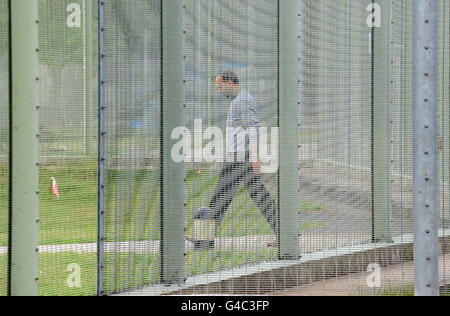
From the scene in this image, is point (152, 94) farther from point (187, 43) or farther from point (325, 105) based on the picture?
point (325, 105)

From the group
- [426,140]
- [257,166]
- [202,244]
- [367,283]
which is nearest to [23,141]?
[202,244]

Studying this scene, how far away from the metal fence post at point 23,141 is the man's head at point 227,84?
165 cm

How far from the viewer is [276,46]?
7.06 metres

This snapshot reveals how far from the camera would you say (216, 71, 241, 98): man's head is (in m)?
6.65

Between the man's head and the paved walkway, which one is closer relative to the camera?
the paved walkway

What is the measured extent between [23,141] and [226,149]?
1770mm

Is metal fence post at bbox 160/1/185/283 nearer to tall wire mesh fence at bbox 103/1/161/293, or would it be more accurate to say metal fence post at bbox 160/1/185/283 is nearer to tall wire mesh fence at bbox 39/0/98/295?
tall wire mesh fence at bbox 103/1/161/293

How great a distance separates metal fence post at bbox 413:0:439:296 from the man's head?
1.85 m

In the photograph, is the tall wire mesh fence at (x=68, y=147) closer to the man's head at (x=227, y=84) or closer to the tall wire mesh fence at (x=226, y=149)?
the tall wire mesh fence at (x=226, y=149)

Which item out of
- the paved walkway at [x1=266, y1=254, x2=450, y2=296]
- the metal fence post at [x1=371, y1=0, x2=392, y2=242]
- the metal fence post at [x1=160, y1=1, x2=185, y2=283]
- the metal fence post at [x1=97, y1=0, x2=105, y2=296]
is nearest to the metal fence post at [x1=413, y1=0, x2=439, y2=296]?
the paved walkway at [x1=266, y1=254, x2=450, y2=296]

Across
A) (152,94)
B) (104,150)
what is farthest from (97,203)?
(152,94)

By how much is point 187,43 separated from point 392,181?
2367 millimetres

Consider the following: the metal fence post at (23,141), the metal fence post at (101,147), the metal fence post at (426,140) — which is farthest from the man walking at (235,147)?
the metal fence post at (426,140)

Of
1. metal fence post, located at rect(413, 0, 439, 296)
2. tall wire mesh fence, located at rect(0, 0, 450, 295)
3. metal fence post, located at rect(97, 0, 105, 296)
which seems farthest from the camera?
metal fence post, located at rect(97, 0, 105, 296)
